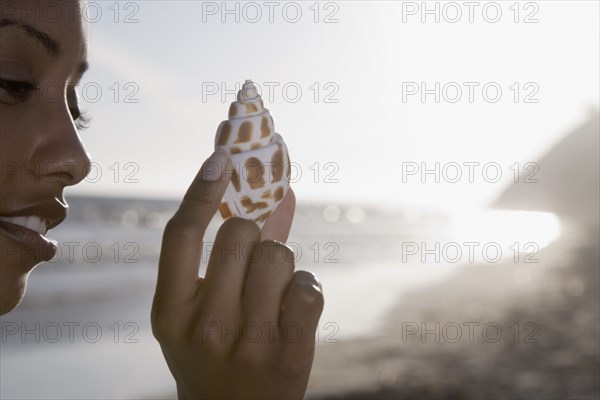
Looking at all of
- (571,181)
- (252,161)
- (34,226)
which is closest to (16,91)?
(34,226)

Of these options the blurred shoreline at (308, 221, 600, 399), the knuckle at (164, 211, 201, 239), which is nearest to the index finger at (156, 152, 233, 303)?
the knuckle at (164, 211, 201, 239)

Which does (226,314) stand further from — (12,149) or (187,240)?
(12,149)

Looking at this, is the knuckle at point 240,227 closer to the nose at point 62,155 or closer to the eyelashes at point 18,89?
the nose at point 62,155

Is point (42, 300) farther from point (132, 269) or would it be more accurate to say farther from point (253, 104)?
point (253, 104)

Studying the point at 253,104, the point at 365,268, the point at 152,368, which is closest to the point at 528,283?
the point at 365,268

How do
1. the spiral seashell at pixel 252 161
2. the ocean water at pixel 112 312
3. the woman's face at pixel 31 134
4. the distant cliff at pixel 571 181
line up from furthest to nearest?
the distant cliff at pixel 571 181 → the ocean water at pixel 112 312 → the spiral seashell at pixel 252 161 → the woman's face at pixel 31 134

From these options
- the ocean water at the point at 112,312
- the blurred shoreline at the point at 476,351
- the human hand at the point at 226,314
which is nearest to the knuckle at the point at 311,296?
the human hand at the point at 226,314

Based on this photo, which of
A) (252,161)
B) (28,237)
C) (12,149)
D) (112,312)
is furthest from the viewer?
(112,312)

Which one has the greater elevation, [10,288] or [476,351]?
[10,288]
